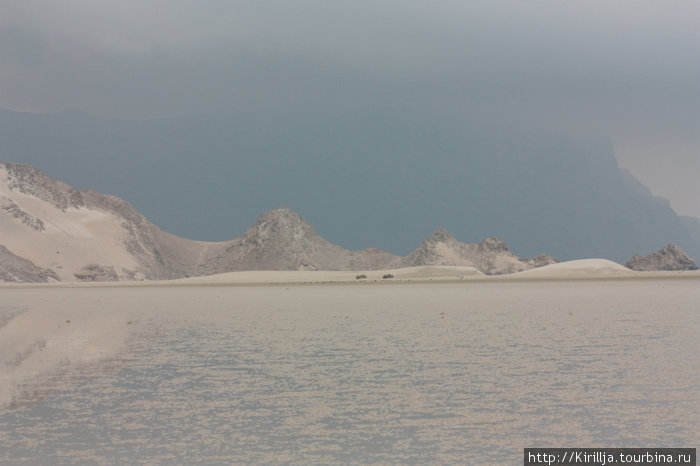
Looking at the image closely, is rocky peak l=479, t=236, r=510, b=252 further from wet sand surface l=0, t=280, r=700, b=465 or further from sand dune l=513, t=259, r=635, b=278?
wet sand surface l=0, t=280, r=700, b=465

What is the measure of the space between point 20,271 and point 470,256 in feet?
344

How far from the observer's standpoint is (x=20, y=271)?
13450 cm

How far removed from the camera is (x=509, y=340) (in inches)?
1078

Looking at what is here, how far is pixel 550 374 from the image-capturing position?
1916cm

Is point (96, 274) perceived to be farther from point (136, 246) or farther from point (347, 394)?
point (347, 394)

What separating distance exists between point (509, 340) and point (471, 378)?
907 centimetres

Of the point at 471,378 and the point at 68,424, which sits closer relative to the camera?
the point at 68,424

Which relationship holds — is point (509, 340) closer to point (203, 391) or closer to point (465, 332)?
point (465, 332)

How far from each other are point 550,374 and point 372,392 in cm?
533

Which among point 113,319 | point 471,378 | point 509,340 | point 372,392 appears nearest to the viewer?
point 372,392

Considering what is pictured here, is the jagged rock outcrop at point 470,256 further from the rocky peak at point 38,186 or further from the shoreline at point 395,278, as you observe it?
the rocky peak at point 38,186

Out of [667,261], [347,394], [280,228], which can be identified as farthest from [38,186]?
[347,394]

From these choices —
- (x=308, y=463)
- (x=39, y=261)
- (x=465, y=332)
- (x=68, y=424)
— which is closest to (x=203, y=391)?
(x=68, y=424)

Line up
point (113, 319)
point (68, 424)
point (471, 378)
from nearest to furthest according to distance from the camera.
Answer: point (68, 424) < point (471, 378) < point (113, 319)
